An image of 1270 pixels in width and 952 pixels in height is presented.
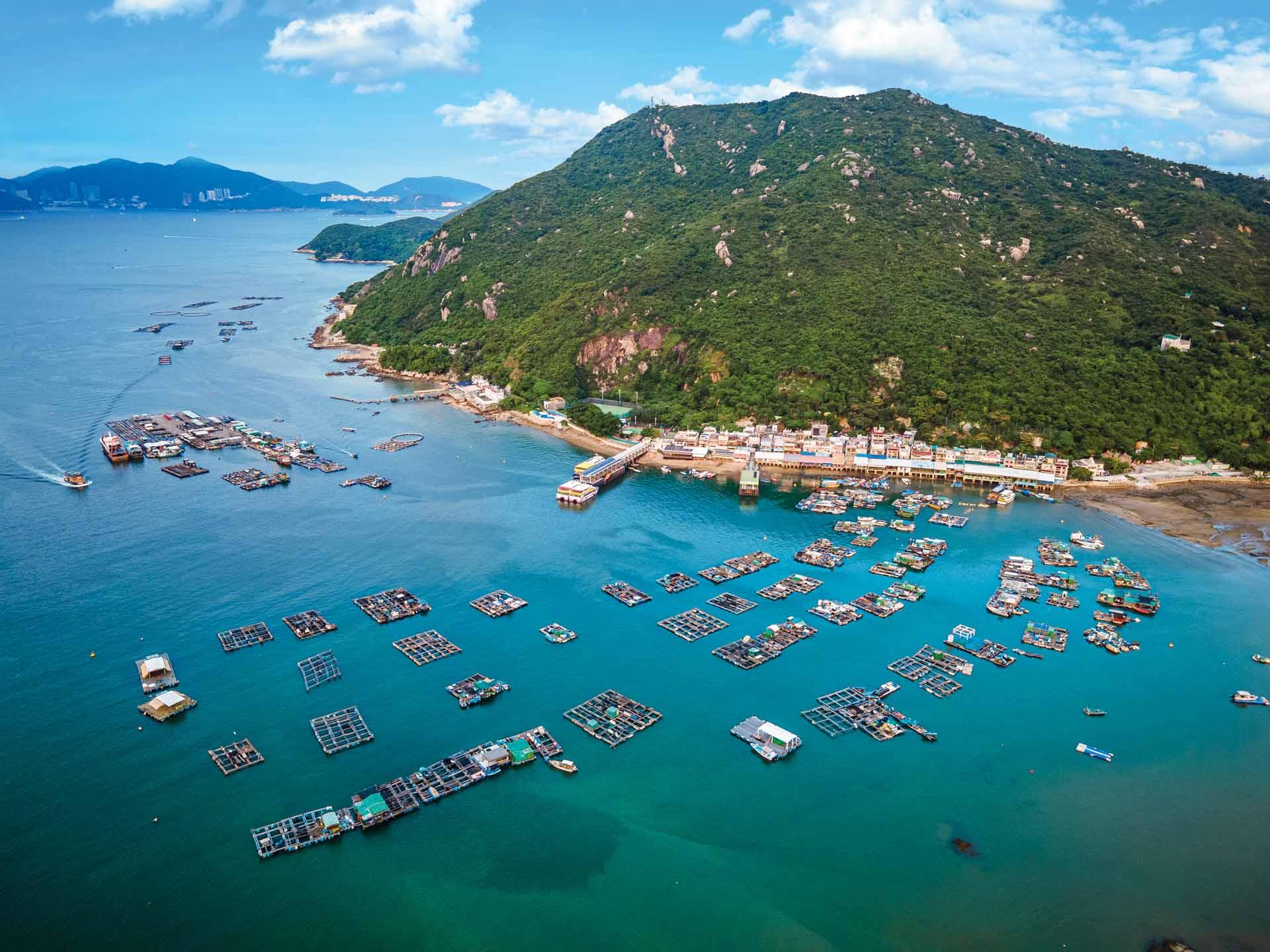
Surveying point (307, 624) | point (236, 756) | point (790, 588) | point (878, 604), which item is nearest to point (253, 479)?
point (307, 624)

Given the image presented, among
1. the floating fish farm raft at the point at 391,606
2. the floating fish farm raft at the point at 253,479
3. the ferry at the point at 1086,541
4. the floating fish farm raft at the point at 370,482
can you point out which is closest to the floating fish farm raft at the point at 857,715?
the floating fish farm raft at the point at 391,606

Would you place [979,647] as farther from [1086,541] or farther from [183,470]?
[183,470]

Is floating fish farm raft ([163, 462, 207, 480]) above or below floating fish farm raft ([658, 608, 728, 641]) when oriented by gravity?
above

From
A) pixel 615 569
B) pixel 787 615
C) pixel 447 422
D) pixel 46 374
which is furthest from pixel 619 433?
pixel 46 374

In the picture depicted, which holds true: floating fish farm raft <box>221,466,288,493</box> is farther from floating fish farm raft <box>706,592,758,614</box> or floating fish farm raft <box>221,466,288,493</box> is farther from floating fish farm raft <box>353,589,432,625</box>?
floating fish farm raft <box>706,592,758,614</box>

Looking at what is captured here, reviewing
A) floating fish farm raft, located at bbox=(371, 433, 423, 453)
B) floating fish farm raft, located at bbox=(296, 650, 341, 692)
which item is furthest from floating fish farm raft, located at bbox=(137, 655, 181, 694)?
floating fish farm raft, located at bbox=(371, 433, 423, 453)
